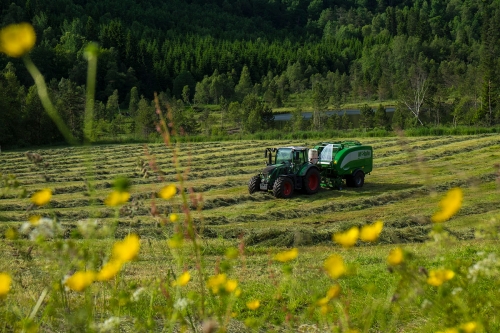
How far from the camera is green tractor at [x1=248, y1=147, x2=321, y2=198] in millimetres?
15789

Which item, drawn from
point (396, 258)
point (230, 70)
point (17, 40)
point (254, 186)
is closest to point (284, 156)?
point (254, 186)

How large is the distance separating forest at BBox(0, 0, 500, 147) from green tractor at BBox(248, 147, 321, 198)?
6.35m

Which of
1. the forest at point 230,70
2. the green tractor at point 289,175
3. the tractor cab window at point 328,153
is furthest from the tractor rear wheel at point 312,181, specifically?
the forest at point 230,70

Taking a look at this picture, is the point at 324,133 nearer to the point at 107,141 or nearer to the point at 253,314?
the point at 107,141

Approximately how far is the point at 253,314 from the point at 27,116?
122 feet

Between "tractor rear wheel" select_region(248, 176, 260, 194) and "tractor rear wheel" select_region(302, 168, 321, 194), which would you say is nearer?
"tractor rear wheel" select_region(302, 168, 321, 194)

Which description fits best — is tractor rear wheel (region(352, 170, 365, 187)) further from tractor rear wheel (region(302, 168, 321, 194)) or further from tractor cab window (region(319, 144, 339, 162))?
tractor rear wheel (region(302, 168, 321, 194))

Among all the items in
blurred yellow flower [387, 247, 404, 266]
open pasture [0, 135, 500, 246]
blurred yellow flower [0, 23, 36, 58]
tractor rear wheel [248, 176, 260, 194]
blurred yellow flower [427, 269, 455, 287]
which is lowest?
open pasture [0, 135, 500, 246]

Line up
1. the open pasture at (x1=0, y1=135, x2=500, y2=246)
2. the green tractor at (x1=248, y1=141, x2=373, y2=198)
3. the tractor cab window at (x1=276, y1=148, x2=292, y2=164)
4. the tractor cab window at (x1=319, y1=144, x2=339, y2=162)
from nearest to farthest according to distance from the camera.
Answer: the open pasture at (x1=0, y1=135, x2=500, y2=246) < the green tractor at (x1=248, y1=141, x2=373, y2=198) < the tractor cab window at (x1=276, y1=148, x2=292, y2=164) < the tractor cab window at (x1=319, y1=144, x2=339, y2=162)

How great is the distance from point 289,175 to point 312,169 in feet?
2.87

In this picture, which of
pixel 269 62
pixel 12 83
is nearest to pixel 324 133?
pixel 12 83

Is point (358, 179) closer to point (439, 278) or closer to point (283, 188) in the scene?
point (283, 188)

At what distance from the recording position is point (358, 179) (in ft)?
58.3

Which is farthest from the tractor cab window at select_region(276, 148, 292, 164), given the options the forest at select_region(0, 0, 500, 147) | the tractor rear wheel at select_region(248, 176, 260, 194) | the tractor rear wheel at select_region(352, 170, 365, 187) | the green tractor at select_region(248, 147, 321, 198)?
the forest at select_region(0, 0, 500, 147)
